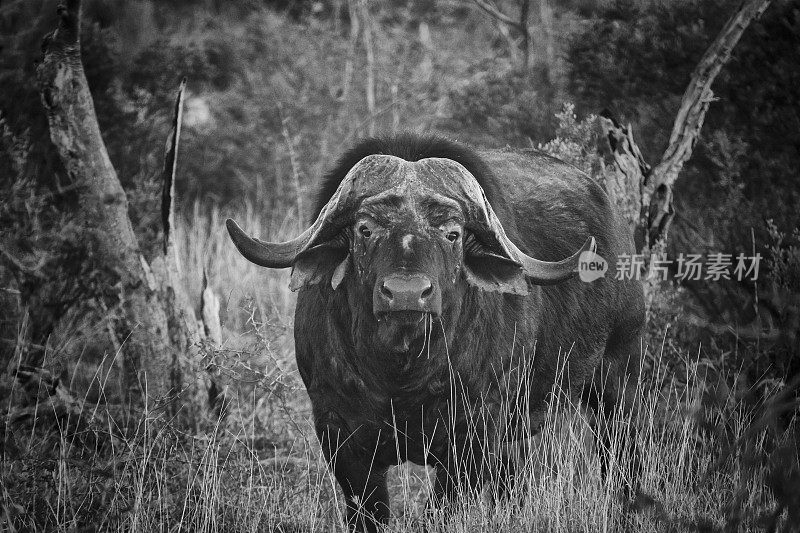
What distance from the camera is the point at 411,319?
4117mm

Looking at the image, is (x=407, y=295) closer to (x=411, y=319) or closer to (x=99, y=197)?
(x=411, y=319)

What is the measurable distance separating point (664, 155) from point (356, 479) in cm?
347

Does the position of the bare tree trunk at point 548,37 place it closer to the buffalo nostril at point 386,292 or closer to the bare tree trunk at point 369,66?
the bare tree trunk at point 369,66

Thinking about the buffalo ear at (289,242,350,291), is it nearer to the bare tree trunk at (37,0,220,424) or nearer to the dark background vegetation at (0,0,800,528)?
the bare tree trunk at (37,0,220,424)

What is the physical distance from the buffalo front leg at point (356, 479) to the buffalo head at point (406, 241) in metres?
0.62

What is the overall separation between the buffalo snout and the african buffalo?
0.03 metres

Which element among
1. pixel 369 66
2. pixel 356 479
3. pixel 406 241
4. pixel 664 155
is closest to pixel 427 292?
pixel 406 241

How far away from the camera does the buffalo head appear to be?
4344mm

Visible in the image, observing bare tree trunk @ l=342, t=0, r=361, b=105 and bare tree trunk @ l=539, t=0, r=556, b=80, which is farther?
bare tree trunk @ l=342, t=0, r=361, b=105

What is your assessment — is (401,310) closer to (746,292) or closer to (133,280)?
(133,280)

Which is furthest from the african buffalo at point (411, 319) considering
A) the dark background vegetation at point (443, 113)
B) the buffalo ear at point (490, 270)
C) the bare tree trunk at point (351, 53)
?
the bare tree trunk at point (351, 53)

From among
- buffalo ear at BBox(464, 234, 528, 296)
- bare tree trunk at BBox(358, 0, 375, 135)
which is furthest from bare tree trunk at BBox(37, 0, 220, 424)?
bare tree trunk at BBox(358, 0, 375, 135)

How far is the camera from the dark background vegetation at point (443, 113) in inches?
261

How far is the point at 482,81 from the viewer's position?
11180 mm
